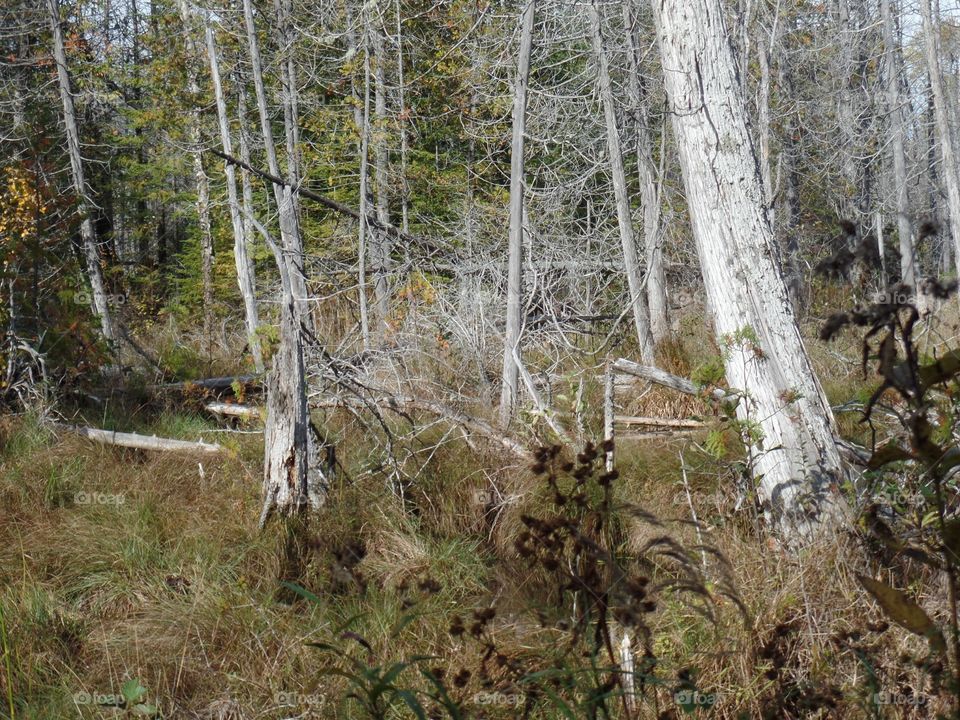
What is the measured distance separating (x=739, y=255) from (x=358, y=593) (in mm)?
2638

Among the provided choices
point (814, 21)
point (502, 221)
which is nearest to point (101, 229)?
point (502, 221)

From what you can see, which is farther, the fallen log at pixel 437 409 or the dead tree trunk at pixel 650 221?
the dead tree trunk at pixel 650 221

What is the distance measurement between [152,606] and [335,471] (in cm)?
141

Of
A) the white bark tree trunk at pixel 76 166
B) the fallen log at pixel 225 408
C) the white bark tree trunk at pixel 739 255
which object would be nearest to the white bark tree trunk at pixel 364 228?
the fallen log at pixel 225 408

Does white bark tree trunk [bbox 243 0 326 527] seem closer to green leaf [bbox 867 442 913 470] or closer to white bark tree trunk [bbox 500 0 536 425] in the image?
white bark tree trunk [bbox 500 0 536 425]

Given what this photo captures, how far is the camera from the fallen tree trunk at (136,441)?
6.65m

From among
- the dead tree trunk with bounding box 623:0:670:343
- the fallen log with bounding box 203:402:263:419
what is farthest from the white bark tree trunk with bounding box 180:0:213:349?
the dead tree trunk with bounding box 623:0:670:343

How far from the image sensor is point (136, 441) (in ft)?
22.3

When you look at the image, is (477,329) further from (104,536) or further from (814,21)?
(814,21)

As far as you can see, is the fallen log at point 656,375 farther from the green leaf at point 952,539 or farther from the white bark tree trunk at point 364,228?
the green leaf at point 952,539

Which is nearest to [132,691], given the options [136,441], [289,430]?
[289,430]

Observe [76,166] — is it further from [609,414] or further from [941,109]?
[941,109]

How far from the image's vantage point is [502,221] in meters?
13.8

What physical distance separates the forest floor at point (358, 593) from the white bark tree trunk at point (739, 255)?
280 millimetres
